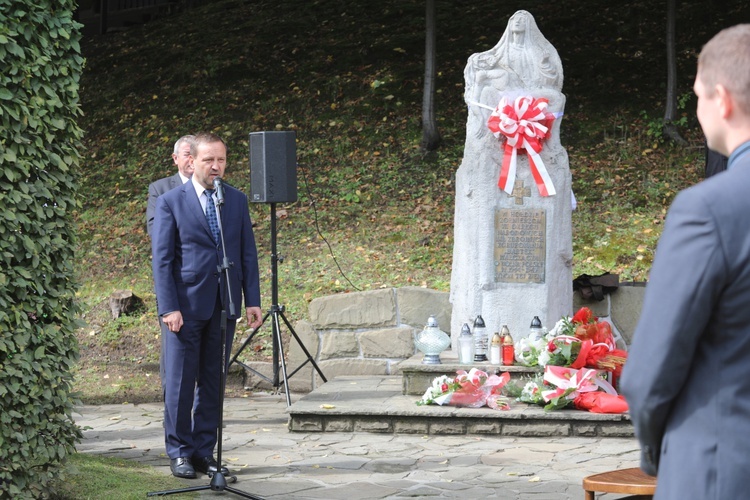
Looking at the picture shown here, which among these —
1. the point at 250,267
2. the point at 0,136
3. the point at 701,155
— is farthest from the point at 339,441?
the point at 701,155

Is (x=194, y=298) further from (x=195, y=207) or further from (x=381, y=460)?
(x=381, y=460)

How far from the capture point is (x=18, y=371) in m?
4.90

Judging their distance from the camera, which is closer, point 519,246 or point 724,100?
point 724,100

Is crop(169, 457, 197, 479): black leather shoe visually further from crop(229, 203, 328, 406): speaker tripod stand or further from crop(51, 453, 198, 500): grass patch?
crop(229, 203, 328, 406): speaker tripod stand

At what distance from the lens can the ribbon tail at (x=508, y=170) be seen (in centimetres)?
841

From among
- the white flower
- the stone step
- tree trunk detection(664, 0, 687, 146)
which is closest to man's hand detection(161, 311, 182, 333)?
Answer: the stone step

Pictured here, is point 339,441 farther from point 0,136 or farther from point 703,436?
point 703,436

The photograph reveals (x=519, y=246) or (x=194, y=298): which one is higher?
(x=519, y=246)

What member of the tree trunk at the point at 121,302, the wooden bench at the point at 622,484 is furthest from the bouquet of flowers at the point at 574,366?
the tree trunk at the point at 121,302

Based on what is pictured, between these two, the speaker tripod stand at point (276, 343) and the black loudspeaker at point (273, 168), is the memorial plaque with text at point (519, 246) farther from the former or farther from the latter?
the black loudspeaker at point (273, 168)

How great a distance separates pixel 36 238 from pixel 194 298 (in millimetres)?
1298

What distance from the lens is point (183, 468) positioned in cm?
612

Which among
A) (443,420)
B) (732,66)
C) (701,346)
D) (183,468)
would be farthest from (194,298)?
(732,66)

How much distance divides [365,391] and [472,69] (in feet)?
9.42
